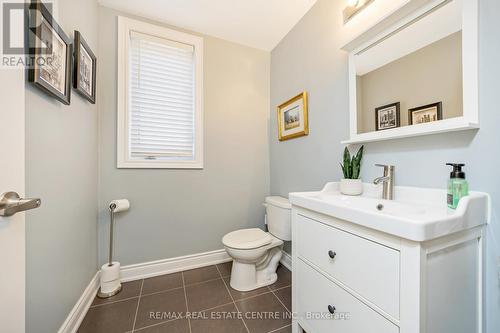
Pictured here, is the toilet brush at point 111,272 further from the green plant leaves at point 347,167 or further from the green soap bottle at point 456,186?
the green soap bottle at point 456,186

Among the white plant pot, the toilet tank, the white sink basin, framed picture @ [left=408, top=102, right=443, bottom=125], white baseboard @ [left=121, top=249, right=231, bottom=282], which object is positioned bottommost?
white baseboard @ [left=121, top=249, right=231, bottom=282]

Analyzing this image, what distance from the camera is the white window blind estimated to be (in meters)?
1.77

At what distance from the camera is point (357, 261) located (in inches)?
30.2

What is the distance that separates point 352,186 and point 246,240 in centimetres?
91

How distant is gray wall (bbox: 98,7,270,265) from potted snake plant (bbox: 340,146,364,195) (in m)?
1.13

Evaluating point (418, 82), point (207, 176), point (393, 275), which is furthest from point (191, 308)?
point (418, 82)

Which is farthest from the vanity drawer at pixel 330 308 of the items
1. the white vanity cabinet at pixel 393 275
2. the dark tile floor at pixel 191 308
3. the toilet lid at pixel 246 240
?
the toilet lid at pixel 246 240

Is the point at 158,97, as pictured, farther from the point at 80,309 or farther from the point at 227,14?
the point at 80,309

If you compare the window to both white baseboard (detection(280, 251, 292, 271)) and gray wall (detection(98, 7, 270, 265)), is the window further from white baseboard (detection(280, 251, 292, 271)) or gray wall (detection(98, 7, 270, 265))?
white baseboard (detection(280, 251, 292, 271))

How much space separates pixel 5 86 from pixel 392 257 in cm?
126

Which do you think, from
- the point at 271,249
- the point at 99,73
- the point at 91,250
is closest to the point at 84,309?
the point at 91,250

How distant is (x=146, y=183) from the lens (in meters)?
1.78

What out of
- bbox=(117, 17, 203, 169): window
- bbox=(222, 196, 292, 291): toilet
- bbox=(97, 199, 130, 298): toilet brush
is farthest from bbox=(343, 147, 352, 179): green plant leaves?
bbox=(97, 199, 130, 298): toilet brush

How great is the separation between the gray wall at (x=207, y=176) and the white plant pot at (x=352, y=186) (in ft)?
3.78
